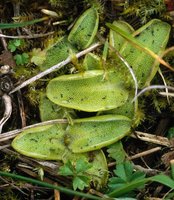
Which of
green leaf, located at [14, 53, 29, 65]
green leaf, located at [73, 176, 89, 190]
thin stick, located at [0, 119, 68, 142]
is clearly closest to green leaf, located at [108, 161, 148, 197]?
green leaf, located at [73, 176, 89, 190]

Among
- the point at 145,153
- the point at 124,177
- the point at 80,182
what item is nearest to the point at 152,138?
the point at 145,153

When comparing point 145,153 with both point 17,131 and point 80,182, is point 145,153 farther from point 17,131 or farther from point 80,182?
point 17,131

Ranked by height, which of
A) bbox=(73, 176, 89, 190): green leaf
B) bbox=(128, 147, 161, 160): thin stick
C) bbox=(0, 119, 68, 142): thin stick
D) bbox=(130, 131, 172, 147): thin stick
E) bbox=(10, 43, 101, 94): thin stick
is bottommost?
bbox=(73, 176, 89, 190): green leaf

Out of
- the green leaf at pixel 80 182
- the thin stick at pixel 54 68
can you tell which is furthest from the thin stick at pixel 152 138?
the thin stick at pixel 54 68

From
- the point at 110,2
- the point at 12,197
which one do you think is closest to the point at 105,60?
the point at 110,2

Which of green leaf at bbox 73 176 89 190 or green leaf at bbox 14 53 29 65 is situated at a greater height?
green leaf at bbox 14 53 29 65

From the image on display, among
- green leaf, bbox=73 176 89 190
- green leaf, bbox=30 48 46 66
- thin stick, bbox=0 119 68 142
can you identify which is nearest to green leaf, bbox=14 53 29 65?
green leaf, bbox=30 48 46 66

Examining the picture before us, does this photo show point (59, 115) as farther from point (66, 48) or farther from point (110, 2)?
point (110, 2)

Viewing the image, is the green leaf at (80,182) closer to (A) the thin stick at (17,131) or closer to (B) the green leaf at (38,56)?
(A) the thin stick at (17,131)

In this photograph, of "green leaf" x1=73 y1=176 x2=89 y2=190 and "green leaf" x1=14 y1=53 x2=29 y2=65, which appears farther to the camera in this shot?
"green leaf" x1=14 y1=53 x2=29 y2=65

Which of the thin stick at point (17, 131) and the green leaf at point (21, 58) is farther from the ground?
the green leaf at point (21, 58)

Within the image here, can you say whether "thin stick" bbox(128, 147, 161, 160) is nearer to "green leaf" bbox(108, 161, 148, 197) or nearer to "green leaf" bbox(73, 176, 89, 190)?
"green leaf" bbox(108, 161, 148, 197)
